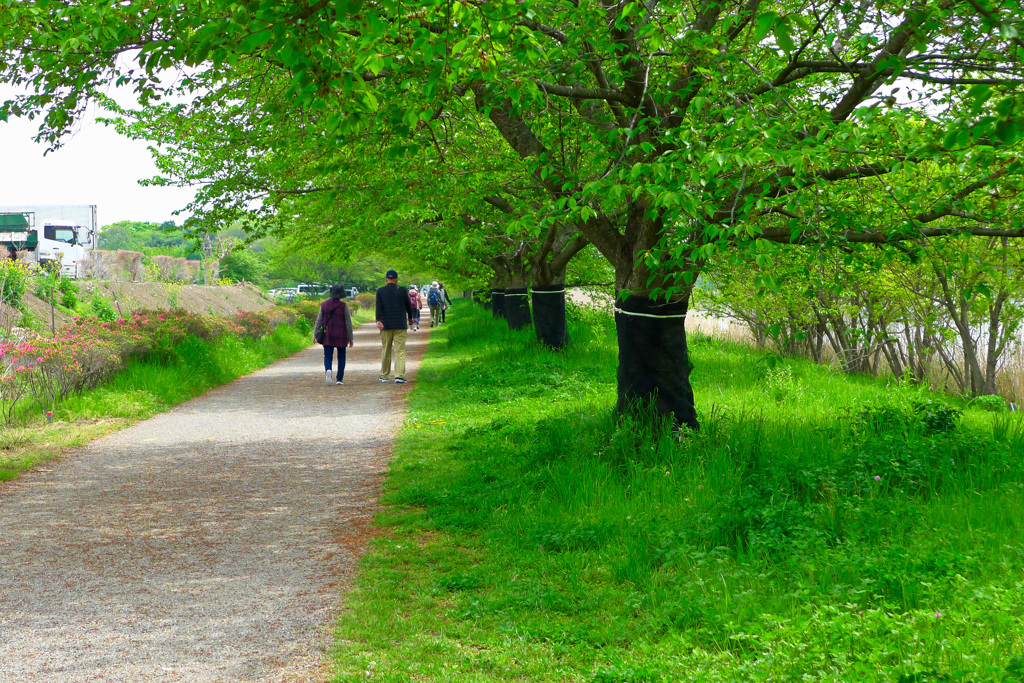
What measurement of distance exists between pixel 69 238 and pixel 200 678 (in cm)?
5257

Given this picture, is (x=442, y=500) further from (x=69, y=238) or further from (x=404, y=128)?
(x=69, y=238)

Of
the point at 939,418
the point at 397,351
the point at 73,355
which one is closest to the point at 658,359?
the point at 939,418

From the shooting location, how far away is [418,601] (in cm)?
478

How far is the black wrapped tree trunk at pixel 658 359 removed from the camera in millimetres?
8203

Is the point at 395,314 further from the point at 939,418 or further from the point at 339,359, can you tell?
the point at 939,418

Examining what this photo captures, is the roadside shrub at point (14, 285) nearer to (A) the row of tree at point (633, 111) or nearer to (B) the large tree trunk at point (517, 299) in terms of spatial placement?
(A) the row of tree at point (633, 111)

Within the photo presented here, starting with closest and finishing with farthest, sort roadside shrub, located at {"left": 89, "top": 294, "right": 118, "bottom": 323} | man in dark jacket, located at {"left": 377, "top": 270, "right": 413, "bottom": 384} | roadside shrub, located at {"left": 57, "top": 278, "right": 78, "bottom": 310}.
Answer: man in dark jacket, located at {"left": 377, "top": 270, "right": 413, "bottom": 384} < roadside shrub, located at {"left": 89, "top": 294, "right": 118, "bottom": 323} < roadside shrub, located at {"left": 57, "top": 278, "right": 78, "bottom": 310}

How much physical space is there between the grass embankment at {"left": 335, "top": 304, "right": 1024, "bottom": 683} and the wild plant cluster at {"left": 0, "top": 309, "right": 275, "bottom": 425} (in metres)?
4.77

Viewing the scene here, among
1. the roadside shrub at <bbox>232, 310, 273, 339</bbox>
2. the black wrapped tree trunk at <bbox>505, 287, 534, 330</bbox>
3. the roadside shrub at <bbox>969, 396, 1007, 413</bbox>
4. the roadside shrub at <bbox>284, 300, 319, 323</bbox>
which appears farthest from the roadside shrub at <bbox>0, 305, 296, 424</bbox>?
the roadside shrub at <bbox>284, 300, 319, 323</bbox>

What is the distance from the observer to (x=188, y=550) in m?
5.84

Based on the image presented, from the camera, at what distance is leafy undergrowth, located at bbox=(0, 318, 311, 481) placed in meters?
9.10

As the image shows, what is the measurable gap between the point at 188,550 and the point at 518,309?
674 inches

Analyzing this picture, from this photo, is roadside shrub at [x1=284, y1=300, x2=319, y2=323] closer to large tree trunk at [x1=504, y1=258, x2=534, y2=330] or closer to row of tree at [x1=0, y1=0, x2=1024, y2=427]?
large tree trunk at [x1=504, y1=258, x2=534, y2=330]

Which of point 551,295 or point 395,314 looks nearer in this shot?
point 395,314
